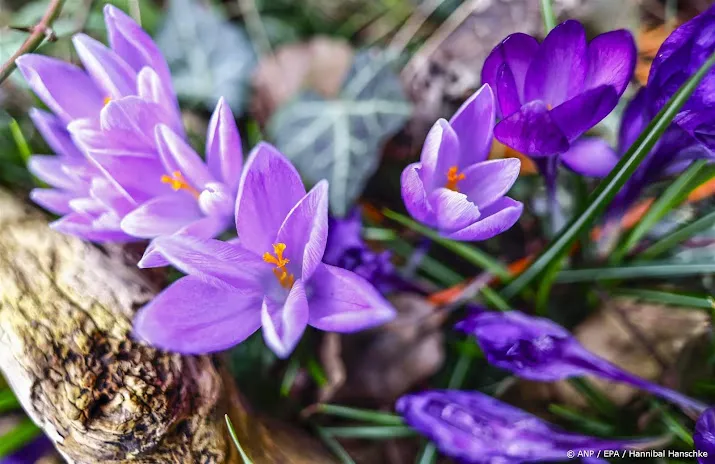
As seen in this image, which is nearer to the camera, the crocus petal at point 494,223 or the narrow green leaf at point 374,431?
the crocus petal at point 494,223

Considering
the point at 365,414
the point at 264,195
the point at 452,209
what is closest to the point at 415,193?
the point at 452,209

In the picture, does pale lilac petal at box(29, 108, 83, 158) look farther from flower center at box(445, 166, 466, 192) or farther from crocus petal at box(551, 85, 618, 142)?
crocus petal at box(551, 85, 618, 142)

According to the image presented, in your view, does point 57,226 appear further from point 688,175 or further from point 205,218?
point 688,175

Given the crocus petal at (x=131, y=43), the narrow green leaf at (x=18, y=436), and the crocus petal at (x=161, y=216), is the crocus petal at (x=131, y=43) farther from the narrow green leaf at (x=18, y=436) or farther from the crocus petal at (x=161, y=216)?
the narrow green leaf at (x=18, y=436)

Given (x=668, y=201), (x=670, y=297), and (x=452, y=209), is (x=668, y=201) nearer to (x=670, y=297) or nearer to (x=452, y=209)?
(x=670, y=297)

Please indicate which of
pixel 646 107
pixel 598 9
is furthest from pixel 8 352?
pixel 598 9

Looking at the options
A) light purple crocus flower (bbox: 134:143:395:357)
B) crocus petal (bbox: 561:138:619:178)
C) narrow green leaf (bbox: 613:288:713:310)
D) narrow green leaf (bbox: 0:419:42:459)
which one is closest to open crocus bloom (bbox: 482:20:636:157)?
crocus petal (bbox: 561:138:619:178)

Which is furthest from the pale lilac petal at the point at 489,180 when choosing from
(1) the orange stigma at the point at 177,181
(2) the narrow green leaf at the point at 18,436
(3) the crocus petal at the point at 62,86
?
(2) the narrow green leaf at the point at 18,436
